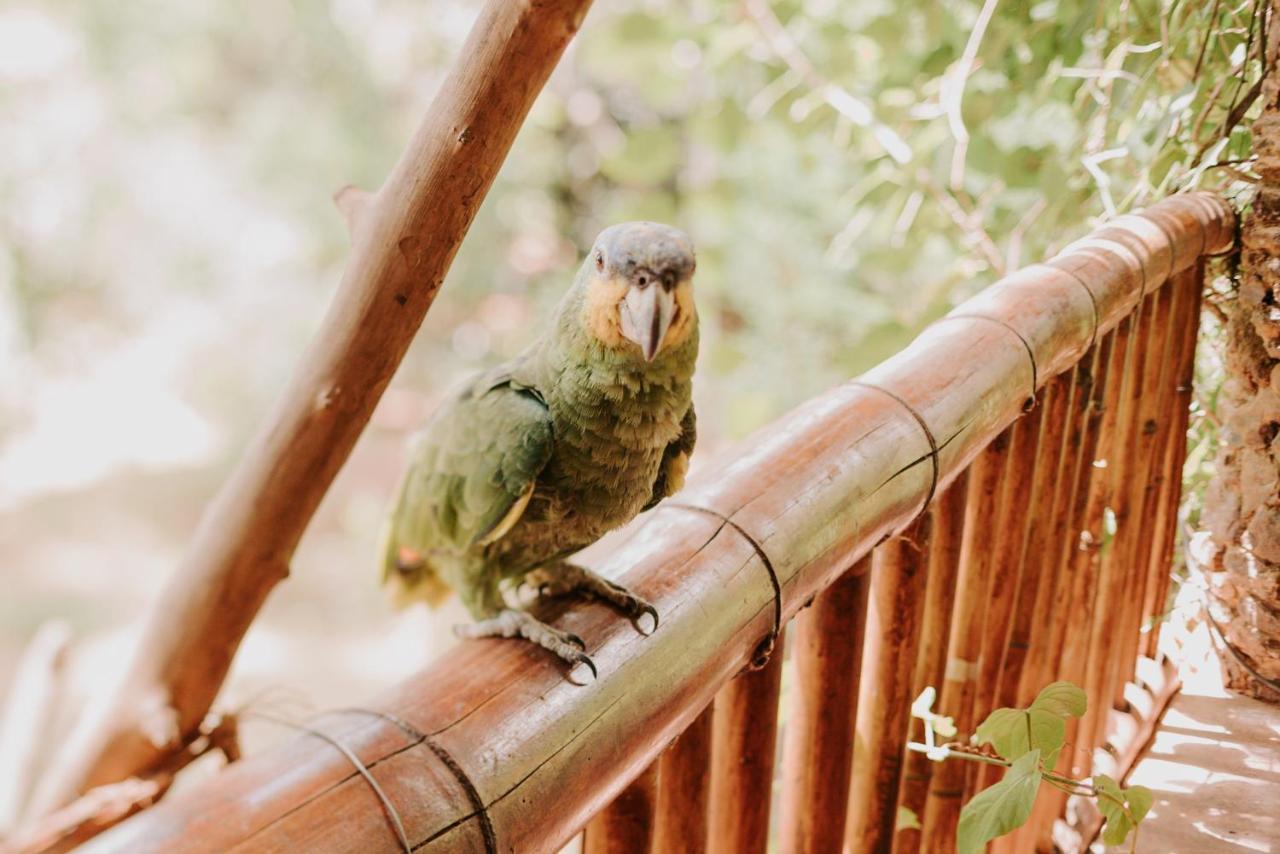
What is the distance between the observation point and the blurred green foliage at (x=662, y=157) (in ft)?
4.52

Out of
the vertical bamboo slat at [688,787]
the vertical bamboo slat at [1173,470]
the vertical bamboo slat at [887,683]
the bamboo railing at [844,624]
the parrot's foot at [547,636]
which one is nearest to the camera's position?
the bamboo railing at [844,624]

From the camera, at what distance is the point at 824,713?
72cm

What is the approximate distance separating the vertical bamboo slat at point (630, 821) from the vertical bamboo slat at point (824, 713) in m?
0.18

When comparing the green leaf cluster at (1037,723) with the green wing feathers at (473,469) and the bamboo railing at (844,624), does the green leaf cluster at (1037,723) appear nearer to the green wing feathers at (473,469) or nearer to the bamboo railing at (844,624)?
the bamboo railing at (844,624)

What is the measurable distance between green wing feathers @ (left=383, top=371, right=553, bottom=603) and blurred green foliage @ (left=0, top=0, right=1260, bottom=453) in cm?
67

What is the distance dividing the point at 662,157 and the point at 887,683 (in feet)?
3.57

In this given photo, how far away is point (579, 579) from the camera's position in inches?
26.7

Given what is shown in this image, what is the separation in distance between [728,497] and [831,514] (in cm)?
7

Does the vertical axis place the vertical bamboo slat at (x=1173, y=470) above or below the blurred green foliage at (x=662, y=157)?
below

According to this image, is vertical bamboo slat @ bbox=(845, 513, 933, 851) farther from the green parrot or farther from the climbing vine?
the green parrot

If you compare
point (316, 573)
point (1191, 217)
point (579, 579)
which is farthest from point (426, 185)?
point (316, 573)

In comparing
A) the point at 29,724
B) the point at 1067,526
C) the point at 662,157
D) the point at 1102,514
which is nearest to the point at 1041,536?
the point at 1067,526

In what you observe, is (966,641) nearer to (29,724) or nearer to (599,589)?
(599,589)

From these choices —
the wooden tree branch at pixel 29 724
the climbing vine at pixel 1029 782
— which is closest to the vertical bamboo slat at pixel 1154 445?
the climbing vine at pixel 1029 782
